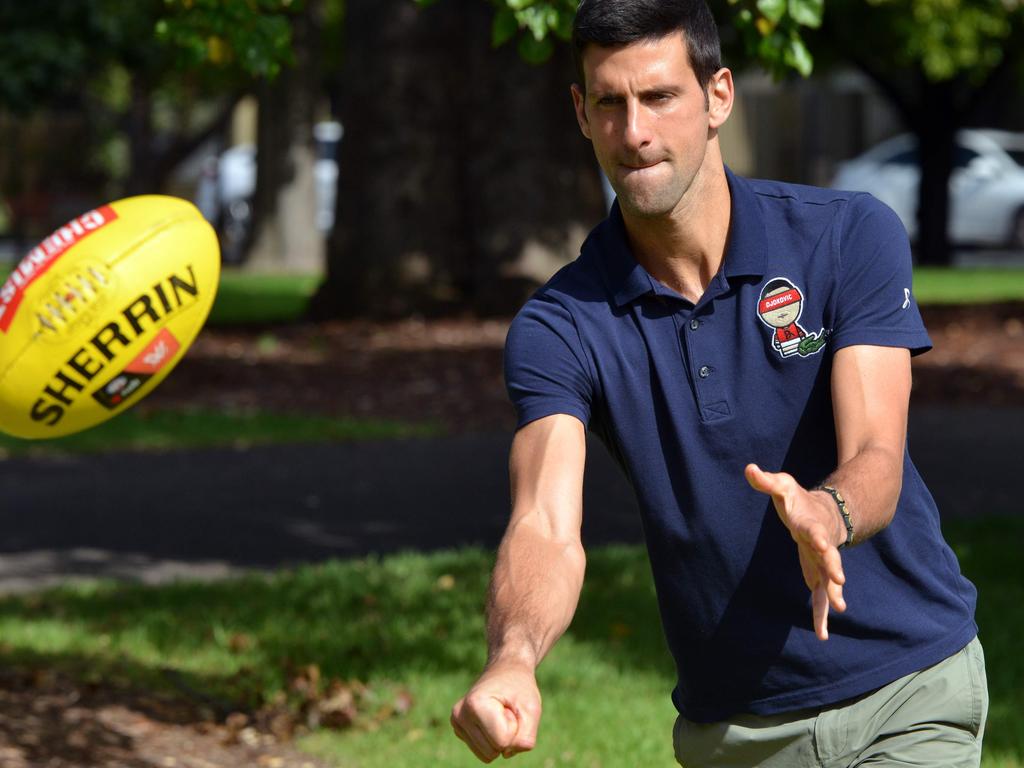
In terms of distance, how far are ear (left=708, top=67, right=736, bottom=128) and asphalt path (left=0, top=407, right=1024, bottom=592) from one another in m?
5.03

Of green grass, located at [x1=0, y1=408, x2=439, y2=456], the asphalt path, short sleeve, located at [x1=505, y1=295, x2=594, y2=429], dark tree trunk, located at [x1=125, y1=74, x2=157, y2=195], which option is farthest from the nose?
dark tree trunk, located at [x1=125, y1=74, x2=157, y2=195]

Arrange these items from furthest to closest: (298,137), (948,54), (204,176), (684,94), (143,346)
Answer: (204,176)
(298,137)
(948,54)
(143,346)
(684,94)

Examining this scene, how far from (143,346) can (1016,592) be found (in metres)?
3.93

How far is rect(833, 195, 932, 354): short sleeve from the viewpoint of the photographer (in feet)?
10.1

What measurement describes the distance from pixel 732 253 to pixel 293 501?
6.25 m

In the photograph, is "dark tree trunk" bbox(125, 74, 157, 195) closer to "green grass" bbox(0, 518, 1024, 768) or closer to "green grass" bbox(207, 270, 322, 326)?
"green grass" bbox(207, 270, 322, 326)

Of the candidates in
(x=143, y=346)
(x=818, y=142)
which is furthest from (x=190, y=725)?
(x=818, y=142)

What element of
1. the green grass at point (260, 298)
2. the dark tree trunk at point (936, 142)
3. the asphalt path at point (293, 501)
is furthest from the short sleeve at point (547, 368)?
the dark tree trunk at point (936, 142)

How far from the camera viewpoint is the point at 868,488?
2.81 m

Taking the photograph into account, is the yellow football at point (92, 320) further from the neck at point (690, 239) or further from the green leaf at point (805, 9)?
the neck at point (690, 239)

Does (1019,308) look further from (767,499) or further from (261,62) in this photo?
(767,499)

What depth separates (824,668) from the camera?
3156 mm

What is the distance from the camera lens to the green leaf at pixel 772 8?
4.81m

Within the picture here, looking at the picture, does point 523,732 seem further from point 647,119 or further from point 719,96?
point 719,96
